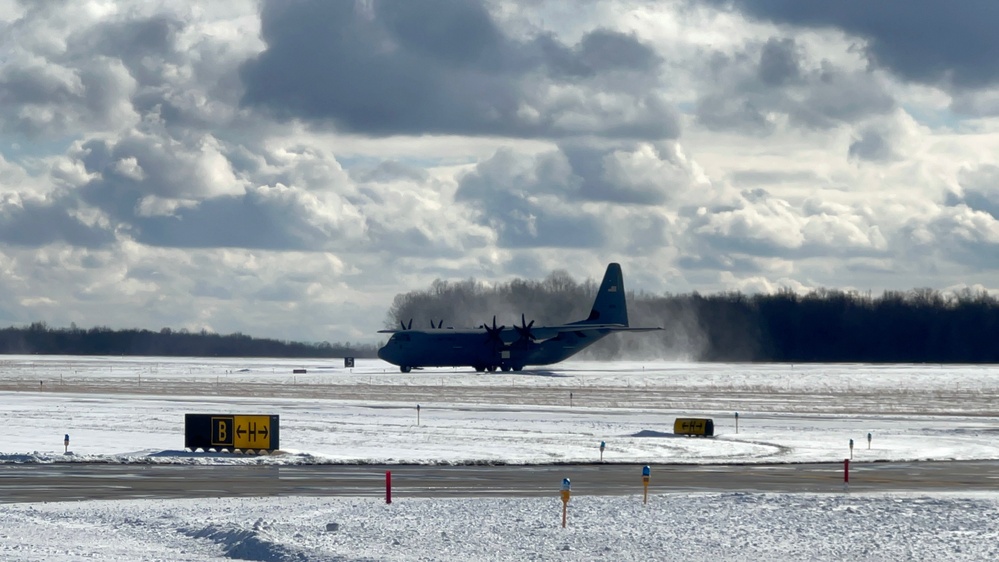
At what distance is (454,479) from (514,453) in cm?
787

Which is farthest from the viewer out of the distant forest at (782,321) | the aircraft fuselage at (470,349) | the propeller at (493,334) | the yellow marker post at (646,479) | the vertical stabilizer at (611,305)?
the distant forest at (782,321)

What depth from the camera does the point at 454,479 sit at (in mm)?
29453

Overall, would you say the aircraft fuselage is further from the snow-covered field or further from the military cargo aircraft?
the snow-covered field

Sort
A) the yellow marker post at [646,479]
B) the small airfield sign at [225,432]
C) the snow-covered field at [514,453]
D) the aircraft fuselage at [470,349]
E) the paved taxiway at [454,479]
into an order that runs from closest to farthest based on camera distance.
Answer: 1. the snow-covered field at [514,453]
2. the yellow marker post at [646,479]
3. the paved taxiway at [454,479]
4. the small airfield sign at [225,432]
5. the aircraft fuselage at [470,349]

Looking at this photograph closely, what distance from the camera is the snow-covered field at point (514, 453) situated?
750 inches

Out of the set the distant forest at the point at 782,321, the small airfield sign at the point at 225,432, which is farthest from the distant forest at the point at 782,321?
the small airfield sign at the point at 225,432

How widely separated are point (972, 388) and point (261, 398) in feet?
160

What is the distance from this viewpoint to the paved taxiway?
2655 cm

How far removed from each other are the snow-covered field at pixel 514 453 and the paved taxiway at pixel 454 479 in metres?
1.69

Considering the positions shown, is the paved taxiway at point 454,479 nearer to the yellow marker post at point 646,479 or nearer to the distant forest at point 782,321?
the yellow marker post at point 646,479

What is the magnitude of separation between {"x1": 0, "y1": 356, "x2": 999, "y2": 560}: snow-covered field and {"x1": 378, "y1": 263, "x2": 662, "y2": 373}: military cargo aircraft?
19.8 ft

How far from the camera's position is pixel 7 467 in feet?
105

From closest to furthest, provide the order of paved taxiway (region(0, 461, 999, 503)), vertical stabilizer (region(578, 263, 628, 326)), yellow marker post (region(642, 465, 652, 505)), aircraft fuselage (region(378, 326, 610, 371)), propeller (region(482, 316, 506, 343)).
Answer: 1. yellow marker post (region(642, 465, 652, 505))
2. paved taxiway (region(0, 461, 999, 503))
3. aircraft fuselage (region(378, 326, 610, 371))
4. propeller (region(482, 316, 506, 343))
5. vertical stabilizer (region(578, 263, 628, 326))

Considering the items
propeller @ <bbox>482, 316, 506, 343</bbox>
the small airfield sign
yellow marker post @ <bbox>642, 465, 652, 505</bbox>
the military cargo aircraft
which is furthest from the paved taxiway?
propeller @ <bbox>482, 316, 506, 343</bbox>
